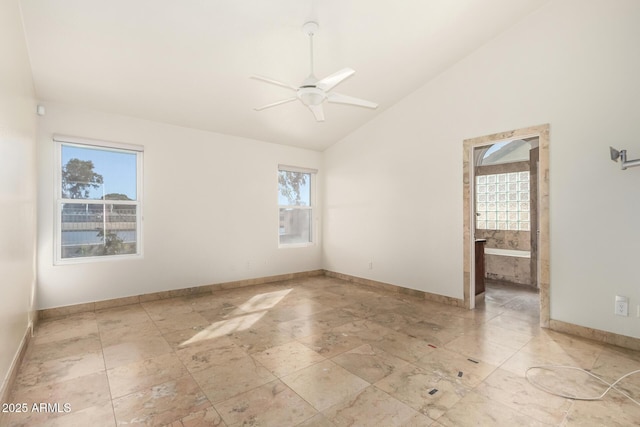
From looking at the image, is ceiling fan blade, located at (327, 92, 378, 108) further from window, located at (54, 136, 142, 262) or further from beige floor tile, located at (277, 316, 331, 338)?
window, located at (54, 136, 142, 262)

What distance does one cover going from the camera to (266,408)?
1.96m

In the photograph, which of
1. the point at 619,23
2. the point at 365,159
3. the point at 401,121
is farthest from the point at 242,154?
the point at 619,23

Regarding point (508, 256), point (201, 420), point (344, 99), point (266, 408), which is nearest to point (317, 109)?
point (344, 99)

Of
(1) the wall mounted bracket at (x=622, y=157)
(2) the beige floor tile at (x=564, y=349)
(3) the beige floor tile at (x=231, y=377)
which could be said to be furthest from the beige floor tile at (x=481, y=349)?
(1) the wall mounted bracket at (x=622, y=157)

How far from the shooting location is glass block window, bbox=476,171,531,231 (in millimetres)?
6234

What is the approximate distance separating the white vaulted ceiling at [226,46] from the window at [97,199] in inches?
22.7

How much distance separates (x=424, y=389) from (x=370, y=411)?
0.48m

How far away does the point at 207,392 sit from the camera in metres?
2.14

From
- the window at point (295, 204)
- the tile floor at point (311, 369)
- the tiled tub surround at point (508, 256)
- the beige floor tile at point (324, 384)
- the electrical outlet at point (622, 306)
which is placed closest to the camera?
the tile floor at point (311, 369)

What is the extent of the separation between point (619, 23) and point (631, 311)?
8.87 ft

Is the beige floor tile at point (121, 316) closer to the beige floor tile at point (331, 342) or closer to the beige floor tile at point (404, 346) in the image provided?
the beige floor tile at point (331, 342)

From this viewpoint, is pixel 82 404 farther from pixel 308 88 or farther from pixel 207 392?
pixel 308 88

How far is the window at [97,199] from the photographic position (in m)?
3.82

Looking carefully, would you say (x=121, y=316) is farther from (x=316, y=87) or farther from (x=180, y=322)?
(x=316, y=87)
